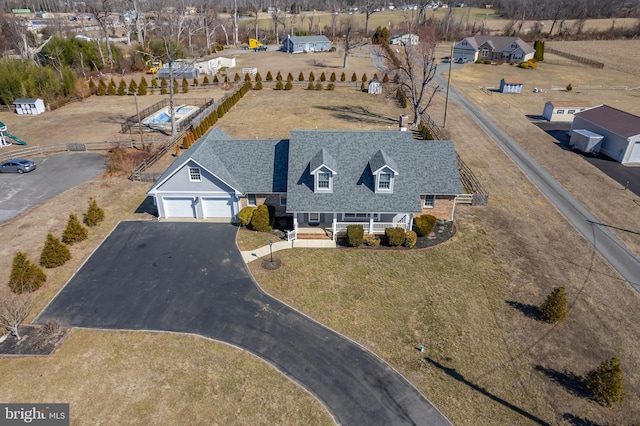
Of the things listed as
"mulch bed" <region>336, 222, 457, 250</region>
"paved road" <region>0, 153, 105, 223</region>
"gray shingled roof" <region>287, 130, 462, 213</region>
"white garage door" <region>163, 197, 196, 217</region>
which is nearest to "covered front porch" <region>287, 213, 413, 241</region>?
"mulch bed" <region>336, 222, 457, 250</region>

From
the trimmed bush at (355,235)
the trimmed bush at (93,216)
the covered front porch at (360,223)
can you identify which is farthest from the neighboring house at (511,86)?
the trimmed bush at (93,216)

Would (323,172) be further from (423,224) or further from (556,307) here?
(556,307)

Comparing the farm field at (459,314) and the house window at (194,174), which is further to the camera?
the house window at (194,174)

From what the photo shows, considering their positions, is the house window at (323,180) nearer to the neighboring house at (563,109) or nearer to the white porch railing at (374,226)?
the white porch railing at (374,226)

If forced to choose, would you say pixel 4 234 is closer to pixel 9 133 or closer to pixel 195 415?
pixel 195 415

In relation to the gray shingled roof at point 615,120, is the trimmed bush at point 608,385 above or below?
below

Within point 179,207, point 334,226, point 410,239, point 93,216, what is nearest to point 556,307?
point 410,239

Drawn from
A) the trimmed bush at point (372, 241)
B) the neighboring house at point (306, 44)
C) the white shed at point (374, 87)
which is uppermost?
the neighboring house at point (306, 44)

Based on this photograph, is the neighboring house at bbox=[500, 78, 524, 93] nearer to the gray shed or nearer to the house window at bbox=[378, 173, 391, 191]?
the gray shed

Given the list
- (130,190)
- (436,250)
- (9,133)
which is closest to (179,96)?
(9,133)
